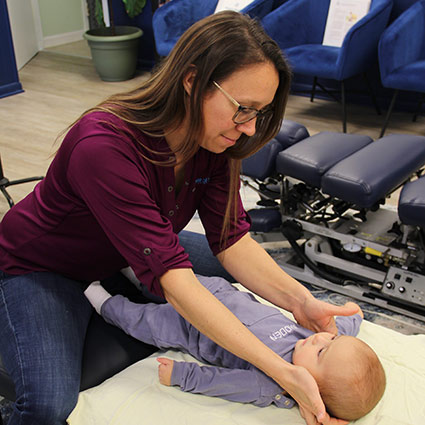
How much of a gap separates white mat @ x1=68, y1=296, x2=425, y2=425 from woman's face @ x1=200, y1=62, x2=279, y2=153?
0.60 metres

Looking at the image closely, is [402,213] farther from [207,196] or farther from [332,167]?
[207,196]

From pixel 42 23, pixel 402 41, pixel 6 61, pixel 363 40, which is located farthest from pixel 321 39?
pixel 42 23

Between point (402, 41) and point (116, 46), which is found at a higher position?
point (402, 41)

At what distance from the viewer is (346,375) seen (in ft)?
4.09

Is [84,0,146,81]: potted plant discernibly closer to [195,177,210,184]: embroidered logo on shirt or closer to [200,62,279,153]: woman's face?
[195,177,210,184]: embroidered logo on shirt

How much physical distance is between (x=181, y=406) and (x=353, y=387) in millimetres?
380

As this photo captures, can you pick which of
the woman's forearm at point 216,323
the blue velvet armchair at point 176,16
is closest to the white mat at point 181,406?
the woman's forearm at point 216,323

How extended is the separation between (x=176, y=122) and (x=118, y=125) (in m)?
0.12

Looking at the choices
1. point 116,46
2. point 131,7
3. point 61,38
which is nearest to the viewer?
point 116,46

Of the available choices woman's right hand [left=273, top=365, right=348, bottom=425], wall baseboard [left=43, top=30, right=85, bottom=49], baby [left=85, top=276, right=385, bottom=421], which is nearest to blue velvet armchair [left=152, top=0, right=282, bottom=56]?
wall baseboard [left=43, top=30, right=85, bottom=49]

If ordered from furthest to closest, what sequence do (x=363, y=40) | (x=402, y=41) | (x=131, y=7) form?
(x=131, y=7) < (x=363, y=40) < (x=402, y=41)

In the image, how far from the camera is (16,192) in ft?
10.2

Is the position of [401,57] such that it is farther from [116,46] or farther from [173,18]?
[116,46]

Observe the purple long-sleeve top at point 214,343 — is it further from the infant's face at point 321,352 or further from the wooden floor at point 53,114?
the wooden floor at point 53,114
